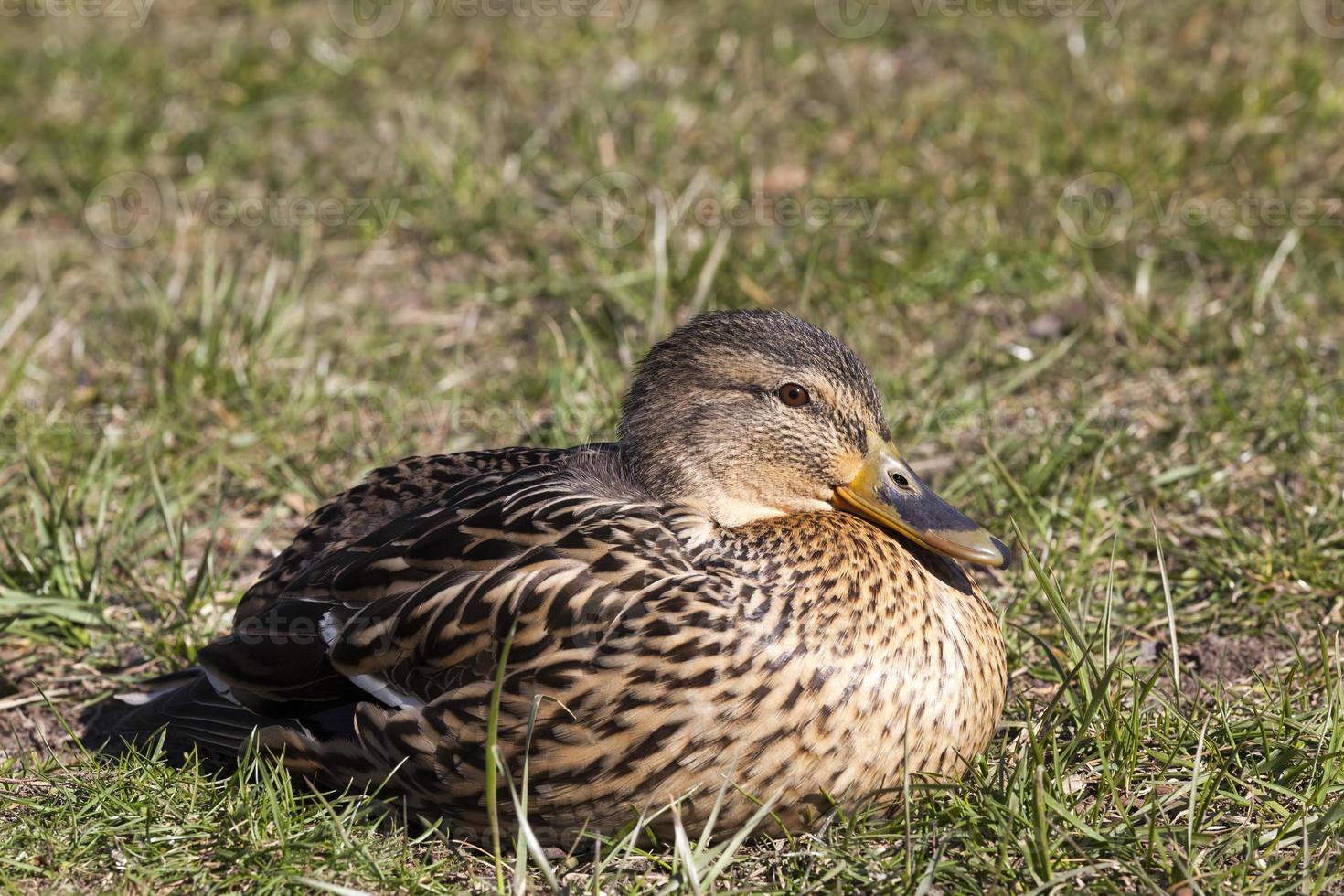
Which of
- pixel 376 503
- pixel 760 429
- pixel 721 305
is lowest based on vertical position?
pixel 721 305

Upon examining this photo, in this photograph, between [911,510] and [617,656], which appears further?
[911,510]

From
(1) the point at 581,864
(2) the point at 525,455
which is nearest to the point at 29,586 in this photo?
(2) the point at 525,455

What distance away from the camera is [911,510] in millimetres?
3594

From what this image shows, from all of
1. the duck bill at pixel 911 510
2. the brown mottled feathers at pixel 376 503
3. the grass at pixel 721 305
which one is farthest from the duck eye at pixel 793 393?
the grass at pixel 721 305

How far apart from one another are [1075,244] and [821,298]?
104 cm

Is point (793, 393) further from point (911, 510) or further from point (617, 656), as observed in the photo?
point (617, 656)

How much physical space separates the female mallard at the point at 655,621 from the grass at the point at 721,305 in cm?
15

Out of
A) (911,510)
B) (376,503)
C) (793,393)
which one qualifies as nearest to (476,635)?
(376,503)

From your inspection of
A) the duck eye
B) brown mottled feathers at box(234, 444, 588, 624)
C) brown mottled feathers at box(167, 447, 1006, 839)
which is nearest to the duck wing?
brown mottled feathers at box(167, 447, 1006, 839)

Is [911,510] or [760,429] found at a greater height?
[760,429]

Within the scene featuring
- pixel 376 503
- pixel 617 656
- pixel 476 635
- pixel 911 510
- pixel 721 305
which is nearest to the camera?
pixel 617 656

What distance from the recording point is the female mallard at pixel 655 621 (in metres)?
3.15

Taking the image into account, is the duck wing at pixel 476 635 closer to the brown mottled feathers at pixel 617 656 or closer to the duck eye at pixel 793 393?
the brown mottled feathers at pixel 617 656

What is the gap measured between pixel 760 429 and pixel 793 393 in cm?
11
